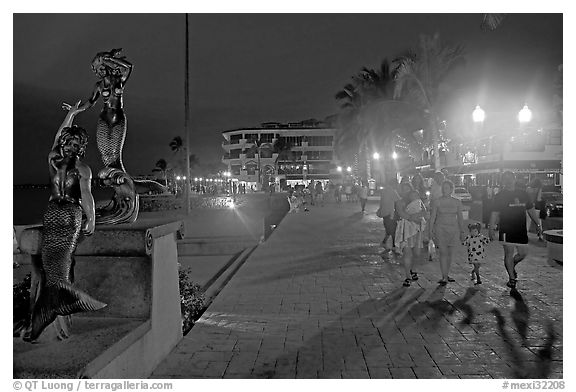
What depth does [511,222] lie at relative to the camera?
7605 mm

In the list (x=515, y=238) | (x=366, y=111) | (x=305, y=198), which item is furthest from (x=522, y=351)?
(x=366, y=111)

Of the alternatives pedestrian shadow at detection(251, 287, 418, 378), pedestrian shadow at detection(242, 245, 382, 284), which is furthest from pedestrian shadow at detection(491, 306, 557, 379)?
pedestrian shadow at detection(242, 245, 382, 284)

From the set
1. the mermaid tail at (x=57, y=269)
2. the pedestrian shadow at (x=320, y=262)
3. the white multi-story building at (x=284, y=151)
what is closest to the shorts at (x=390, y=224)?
the pedestrian shadow at (x=320, y=262)

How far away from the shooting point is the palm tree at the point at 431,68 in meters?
27.3

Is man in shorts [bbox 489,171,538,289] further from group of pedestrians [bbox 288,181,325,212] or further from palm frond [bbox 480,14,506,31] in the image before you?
group of pedestrians [bbox 288,181,325,212]

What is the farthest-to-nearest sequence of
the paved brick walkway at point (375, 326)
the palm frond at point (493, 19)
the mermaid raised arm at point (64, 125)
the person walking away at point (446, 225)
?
→ the palm frond at point (493, 19)
the person walking away at point (446, 225)
the paved brick walkway at point (375, 326)
the mermaid raised arm at point (64, 125)

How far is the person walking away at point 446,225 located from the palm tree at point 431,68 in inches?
823

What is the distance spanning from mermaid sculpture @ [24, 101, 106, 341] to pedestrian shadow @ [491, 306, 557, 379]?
3.60 metres

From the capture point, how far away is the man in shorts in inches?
297

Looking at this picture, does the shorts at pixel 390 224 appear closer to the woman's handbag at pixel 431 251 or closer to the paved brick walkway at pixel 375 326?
the woman's handbag at pixel 431 251

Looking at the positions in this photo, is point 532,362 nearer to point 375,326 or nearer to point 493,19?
point 375,326

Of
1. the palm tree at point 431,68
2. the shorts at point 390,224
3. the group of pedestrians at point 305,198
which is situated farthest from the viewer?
the group of pedestrians at point 305,198
